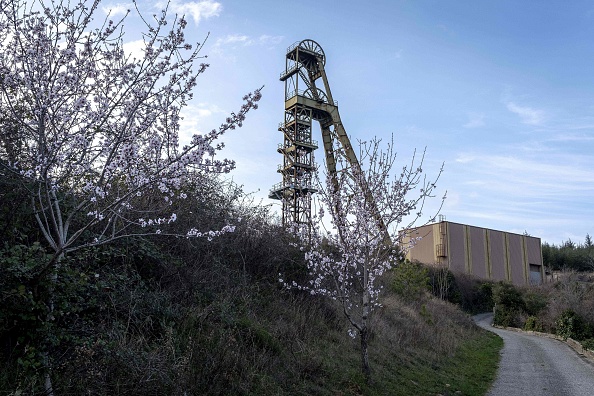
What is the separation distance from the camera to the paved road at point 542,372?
11.0m

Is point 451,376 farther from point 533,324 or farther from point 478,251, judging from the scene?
point 478,251

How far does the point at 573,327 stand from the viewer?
23.5 metres

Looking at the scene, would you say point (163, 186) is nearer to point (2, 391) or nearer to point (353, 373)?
point (2, 391)

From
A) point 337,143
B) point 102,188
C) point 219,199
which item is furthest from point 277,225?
point 102,188

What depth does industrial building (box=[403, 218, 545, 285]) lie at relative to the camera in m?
46.8

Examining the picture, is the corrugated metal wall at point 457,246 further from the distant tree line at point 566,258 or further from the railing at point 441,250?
the distant tree line at point 566,258

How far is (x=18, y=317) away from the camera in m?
4.77

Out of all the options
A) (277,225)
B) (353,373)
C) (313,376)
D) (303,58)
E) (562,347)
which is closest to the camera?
(313,376)

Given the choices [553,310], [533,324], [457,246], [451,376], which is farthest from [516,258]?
[451,376]

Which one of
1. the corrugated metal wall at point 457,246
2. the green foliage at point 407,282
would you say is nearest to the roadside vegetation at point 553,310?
the green foliage at point 407,282

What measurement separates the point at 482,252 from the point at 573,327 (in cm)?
2731

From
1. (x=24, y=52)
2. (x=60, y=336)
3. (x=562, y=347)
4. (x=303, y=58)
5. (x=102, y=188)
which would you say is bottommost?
(x=562, y=347)

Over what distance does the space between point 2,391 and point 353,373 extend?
6.26 m

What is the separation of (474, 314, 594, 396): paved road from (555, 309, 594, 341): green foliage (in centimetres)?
233
